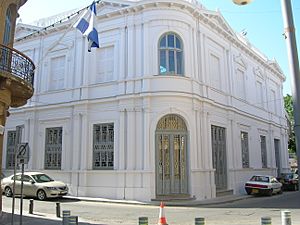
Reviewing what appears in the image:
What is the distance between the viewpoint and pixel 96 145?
2111 cm

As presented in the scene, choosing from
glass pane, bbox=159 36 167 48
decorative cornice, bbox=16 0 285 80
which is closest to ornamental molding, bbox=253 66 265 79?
decorative cornice, bbox=16 0 285 80

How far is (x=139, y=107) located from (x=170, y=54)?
3.69 metres

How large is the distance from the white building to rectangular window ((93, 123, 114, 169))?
0.06m

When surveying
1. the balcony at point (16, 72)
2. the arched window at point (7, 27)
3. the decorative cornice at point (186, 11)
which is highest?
the decorative cornice at point (186, 11)

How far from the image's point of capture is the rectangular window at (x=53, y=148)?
22.4 meters

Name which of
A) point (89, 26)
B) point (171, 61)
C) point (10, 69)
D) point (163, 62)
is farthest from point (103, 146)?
point (10, 69)

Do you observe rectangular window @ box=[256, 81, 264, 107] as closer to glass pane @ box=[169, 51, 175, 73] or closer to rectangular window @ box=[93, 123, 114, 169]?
glass pane @ box=[169, 51, 175, 73]

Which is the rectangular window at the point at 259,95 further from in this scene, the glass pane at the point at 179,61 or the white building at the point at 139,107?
the glass pane at the point at 179,61

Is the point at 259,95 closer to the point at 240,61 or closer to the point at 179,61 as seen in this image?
the point at 240,61

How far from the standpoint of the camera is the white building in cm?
1961

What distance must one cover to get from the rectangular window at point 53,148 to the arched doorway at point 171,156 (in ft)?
22.2

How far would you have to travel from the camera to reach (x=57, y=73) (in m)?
24.0

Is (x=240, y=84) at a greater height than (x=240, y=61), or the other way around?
(x=240, y=61)

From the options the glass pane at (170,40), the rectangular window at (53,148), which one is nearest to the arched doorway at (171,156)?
the glass pane at (170,40)
